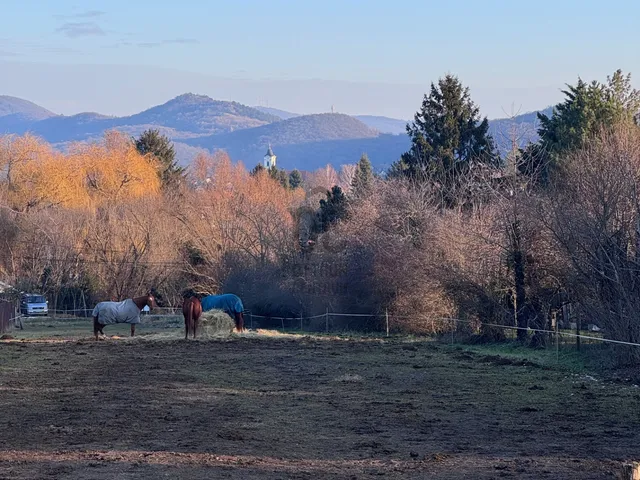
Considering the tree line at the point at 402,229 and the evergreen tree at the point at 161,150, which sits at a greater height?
the evergreen tree at the point at 161,150

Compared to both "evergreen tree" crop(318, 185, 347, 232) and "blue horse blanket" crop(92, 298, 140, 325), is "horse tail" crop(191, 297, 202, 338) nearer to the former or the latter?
"blue horse blanket" crop(92, 298, 140, 325)

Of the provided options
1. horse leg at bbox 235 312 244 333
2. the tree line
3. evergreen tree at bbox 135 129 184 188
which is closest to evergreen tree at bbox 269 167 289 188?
evergreen tree at bbox 135 129 184 188

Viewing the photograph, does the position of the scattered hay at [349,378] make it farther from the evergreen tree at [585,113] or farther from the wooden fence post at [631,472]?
the evergreen tree at [585,113]

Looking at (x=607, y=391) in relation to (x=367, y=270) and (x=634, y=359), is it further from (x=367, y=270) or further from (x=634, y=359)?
(x=367, y=270)

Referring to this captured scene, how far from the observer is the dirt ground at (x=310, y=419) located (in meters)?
9.37

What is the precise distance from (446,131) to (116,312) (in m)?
27.8

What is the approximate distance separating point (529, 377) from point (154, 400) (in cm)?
722

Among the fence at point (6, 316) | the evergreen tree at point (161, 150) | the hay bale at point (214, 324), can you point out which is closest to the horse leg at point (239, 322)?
the hay bale at point (214, 324)

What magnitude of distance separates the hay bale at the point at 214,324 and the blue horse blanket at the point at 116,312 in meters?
2.21

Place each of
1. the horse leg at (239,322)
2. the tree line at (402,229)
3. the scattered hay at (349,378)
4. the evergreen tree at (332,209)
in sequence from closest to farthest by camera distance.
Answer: the scattered hay at (349,378) < the tree line at (402,229) < the horse leg at (239,322) < the evergreen tree at (332,209)

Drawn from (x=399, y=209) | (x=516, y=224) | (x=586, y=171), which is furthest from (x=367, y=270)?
(x=586, y=171)

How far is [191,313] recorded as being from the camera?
29.1 metres

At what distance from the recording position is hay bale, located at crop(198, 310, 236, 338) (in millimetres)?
30500

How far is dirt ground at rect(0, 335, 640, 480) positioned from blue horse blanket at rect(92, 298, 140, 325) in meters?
8.12
